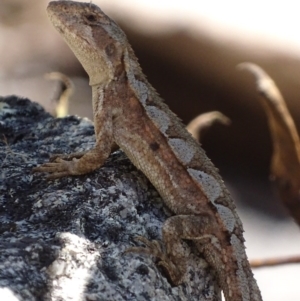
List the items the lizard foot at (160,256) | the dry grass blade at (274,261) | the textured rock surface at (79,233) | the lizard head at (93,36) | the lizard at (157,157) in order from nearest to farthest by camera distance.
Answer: the textured rock surface at (79,233) → the lizard foot at (160,256) → the lizard at (157,157) → the lizard head at (93,36) → the dry grass blade at (274,261)

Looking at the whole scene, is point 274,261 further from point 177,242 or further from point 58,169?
point 58,169

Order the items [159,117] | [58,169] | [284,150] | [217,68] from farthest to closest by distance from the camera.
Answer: [217,68] → [284,150] → [159,117] → [58,169]

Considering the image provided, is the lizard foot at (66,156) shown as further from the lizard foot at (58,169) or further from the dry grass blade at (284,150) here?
the dry grass blade at (284,150)

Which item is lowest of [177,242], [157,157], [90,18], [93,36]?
[177,242]

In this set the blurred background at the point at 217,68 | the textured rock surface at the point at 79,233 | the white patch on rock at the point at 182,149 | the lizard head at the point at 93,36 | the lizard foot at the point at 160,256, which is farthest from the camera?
the blurred background at the point at 217,68

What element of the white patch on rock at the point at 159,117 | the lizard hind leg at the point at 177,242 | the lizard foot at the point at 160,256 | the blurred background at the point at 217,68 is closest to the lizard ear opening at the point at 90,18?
the white patch on rock at the point at 159,117

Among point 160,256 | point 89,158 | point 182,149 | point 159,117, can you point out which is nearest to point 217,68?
point 159,117

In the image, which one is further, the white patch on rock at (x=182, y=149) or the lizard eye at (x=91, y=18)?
the lizard eye at (x=91, y=18)
